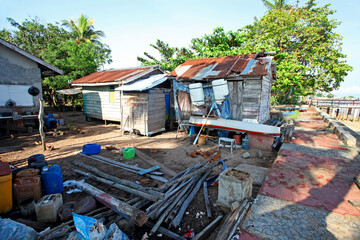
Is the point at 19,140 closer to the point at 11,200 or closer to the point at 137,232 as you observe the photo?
the point at 11,200

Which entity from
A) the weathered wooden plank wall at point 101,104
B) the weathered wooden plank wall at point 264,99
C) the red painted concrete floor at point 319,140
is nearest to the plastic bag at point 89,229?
the red painted concrete floor at point 319,140

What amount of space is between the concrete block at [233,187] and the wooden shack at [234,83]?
612 centimetres

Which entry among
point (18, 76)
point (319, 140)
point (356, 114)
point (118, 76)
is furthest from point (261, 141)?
point (356, 114)

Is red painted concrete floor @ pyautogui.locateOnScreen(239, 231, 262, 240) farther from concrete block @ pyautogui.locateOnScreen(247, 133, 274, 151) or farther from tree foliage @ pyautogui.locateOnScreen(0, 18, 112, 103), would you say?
tree foliage @ pyautogui.locateOnScreen(0, 18, 112, 103)

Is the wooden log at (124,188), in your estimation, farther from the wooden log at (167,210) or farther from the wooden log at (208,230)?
the wooden log at (208,230)

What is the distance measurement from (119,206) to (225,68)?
913 cm

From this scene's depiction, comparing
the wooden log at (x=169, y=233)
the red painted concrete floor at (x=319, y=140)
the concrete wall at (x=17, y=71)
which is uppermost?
the concrete wall at (x=17, y=71)

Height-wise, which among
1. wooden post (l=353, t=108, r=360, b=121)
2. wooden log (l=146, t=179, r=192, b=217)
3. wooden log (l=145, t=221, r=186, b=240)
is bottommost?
wooden log (l=145, t=221, r=186, b=240)

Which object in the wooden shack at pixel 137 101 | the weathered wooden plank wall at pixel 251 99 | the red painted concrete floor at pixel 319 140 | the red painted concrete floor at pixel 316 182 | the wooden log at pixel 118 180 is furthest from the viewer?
the wooden shack at pixel 137 101

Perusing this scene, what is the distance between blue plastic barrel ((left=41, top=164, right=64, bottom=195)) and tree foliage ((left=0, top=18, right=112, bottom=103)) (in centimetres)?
1594

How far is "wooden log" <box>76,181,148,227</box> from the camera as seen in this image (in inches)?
118

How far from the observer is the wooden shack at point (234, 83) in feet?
30.0

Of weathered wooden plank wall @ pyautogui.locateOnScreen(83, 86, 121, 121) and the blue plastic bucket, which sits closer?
the blue plastic bucket

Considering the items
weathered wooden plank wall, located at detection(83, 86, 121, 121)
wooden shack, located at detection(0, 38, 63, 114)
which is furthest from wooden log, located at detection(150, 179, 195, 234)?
wooden shack, located at detection(0, 38, 63, 114)
